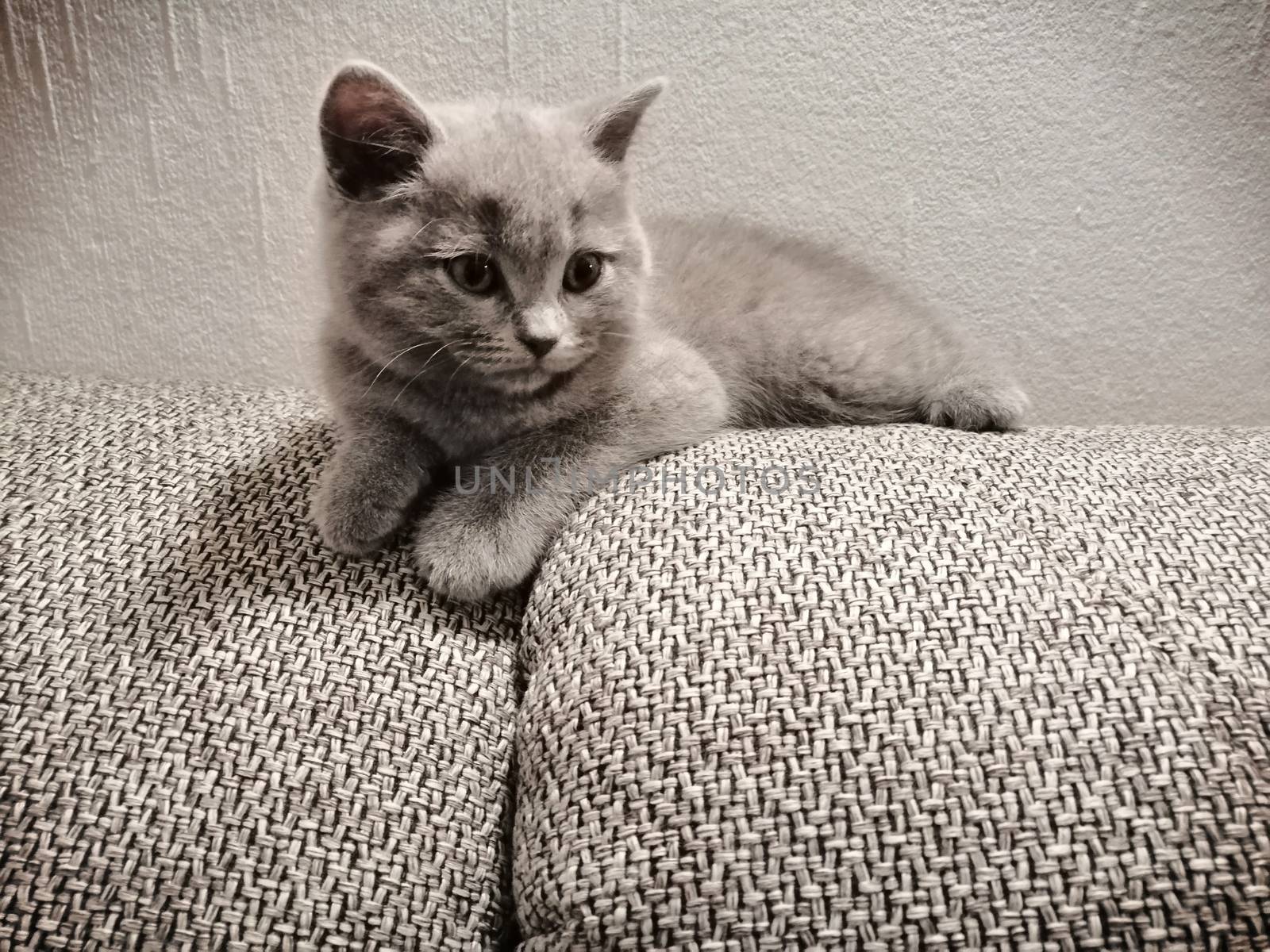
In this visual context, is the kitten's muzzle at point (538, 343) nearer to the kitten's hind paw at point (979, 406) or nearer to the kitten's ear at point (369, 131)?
the kitten's ear at point (369, 131)

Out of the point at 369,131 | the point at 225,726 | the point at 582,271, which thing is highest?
the point at 369,131

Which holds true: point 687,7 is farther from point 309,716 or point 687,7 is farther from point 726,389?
point 309,716

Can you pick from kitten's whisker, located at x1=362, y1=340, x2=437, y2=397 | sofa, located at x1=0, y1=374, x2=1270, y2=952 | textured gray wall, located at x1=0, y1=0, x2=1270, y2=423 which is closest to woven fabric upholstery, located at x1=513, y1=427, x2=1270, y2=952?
sofa, located at x1=0, y1=374, x2=1270, y2=952

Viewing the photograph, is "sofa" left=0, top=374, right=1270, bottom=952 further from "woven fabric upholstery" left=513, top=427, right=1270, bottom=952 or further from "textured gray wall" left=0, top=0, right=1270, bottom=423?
"textured gray wall" left=0, top=0, right=1270, bottom=423

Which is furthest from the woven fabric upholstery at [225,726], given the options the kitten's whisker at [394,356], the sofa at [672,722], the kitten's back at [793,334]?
the kitten's back at [793,334]

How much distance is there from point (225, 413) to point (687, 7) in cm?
85

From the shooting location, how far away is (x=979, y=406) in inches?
39.1

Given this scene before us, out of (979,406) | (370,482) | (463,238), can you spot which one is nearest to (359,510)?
(370,482)

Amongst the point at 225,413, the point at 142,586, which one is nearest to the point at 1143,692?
the point at 142,586

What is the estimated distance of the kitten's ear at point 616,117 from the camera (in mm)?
877

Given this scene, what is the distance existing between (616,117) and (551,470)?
384 mm

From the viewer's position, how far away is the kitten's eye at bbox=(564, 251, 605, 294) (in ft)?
2.74

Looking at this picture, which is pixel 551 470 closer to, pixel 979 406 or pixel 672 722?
pixel 672 722

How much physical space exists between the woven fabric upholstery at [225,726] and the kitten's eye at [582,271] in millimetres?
322
